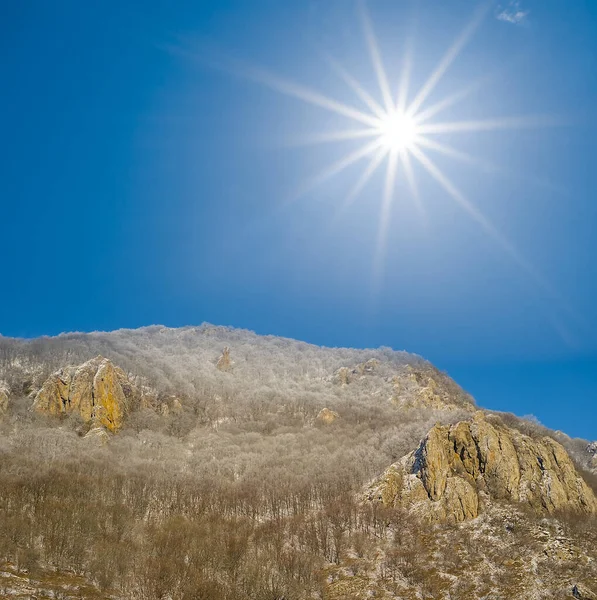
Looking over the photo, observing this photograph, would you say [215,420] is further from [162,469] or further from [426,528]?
[426,528]

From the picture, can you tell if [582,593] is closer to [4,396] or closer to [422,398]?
[422,398]

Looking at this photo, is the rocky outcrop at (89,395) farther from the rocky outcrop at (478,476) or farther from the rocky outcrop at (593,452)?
the rocky outcrop at (593,452)

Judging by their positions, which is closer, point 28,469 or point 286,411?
point 28,469

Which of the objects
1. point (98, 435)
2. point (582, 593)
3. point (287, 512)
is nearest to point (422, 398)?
point (287, 512)

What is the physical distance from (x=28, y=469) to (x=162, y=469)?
36.0m

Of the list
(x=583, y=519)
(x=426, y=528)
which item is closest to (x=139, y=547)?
(x=426, y=528)

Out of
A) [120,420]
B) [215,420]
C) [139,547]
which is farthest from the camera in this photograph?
[215,420]

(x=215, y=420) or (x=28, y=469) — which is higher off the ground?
(x=215, y=420)

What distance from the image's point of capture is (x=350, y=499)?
95.3m

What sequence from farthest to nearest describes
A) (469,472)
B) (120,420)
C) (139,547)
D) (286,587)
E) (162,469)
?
(120,420) < (162,469) < (469,472) < (139,547) < (286,587)

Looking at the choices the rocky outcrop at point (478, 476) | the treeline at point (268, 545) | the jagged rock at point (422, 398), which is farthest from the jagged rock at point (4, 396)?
the jagged rock at point (422, 398)

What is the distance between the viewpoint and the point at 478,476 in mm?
85562

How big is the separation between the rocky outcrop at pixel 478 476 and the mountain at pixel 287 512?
12.2 inches

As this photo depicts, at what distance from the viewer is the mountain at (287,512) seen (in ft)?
192
